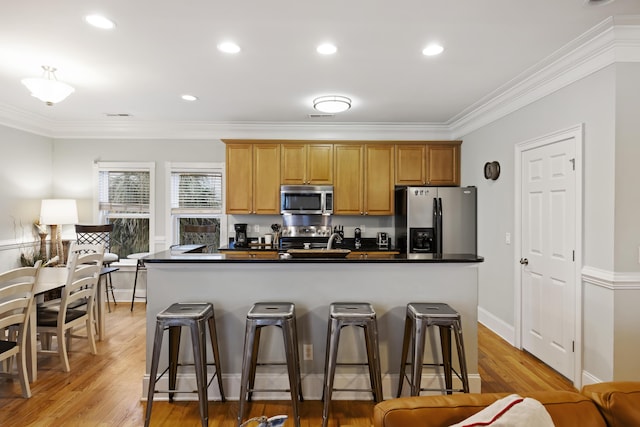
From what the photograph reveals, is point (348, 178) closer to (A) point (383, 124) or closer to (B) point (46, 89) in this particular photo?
(A) point (383, 124)

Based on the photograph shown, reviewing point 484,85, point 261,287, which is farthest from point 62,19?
point 484,85

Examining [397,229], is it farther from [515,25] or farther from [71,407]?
[71,407]

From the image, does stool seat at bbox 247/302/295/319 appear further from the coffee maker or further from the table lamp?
the table lamp

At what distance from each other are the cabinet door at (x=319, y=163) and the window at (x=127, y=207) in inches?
97.2

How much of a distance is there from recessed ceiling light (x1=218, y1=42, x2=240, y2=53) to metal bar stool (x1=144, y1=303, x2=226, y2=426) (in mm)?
1983

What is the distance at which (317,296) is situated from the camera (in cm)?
267

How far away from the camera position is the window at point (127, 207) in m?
5.39

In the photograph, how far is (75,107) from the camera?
177 inches

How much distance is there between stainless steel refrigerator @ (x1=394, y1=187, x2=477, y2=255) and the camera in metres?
4.57

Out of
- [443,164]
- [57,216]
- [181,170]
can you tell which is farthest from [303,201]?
[57,216]

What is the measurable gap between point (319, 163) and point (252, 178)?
3.25 feet

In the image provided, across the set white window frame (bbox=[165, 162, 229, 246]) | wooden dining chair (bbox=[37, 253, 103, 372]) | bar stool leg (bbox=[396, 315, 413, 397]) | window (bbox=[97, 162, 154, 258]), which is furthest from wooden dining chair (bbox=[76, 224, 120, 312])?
bar stool leg (bbox=[396, 315, 413, 397])

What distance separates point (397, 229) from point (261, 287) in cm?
303

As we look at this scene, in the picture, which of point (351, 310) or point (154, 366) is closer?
point (154, 366)
